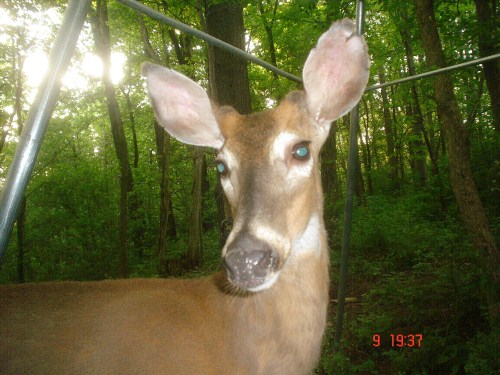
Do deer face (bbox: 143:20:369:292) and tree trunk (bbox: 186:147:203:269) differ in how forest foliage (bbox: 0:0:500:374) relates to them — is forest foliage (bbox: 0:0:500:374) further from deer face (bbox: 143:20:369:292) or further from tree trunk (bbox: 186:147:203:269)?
deer face (bbox: 143:20:369:292)

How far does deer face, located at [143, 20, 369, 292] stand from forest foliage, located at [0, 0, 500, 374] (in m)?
3.19

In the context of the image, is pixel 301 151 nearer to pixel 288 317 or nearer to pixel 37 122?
pixel 288 317

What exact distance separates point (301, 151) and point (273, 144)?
8.9 inches

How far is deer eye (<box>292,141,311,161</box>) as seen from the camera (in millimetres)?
2586

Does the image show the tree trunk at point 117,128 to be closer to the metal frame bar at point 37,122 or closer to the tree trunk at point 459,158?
the tree trunk at point 459,158

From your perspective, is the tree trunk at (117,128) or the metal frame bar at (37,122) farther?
the tree trunk at (117,128)

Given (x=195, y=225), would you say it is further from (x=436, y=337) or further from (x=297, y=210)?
(x=297, y=210)

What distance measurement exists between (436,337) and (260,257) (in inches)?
174

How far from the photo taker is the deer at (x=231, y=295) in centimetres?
248

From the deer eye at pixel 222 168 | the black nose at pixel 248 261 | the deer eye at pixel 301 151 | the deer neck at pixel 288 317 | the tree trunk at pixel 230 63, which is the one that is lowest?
the deer neck at pixel 288 317

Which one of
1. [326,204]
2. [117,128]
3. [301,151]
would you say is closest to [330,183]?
[326,204]

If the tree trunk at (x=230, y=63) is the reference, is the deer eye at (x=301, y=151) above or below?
below
